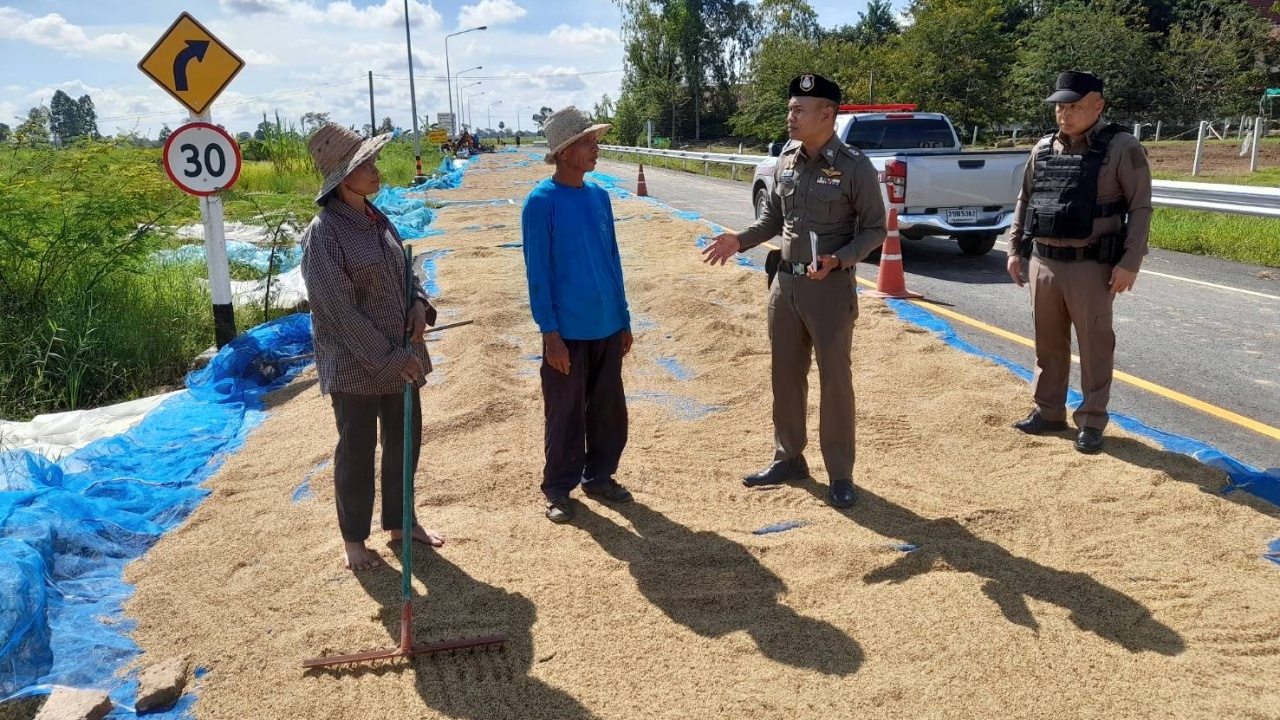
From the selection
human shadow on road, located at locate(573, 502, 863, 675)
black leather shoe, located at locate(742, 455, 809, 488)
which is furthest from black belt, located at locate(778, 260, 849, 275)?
human shadow on road, located at locate(573, 502, 863, 675)

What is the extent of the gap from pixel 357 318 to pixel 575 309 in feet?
3.25

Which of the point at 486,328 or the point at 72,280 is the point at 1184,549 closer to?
the point at 486,328

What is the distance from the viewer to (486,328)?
793cm

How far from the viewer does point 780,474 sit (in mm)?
4570

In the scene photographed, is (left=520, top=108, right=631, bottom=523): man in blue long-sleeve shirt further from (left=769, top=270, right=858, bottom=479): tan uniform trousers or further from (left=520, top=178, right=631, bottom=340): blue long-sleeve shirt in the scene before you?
(left=769, top=270, right=858, bottom=479): tan uniform trousers

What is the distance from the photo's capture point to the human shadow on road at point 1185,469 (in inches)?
163

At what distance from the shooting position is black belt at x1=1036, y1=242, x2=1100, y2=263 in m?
4.76

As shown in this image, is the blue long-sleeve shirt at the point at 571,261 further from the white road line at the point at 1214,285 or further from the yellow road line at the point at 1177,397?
the white road line at the point at 1214,285

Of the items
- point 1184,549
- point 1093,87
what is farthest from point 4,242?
point 1184,549

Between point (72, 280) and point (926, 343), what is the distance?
698 centimetres

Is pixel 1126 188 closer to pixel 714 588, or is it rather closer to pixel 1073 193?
pixel 1073 193

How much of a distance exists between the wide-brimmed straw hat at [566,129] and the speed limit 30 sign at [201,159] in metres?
4.09

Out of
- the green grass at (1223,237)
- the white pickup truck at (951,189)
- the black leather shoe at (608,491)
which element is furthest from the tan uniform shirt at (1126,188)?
the green grass at (1223,237)

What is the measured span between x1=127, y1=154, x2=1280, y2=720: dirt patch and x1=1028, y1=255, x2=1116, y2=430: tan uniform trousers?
0.86ft
